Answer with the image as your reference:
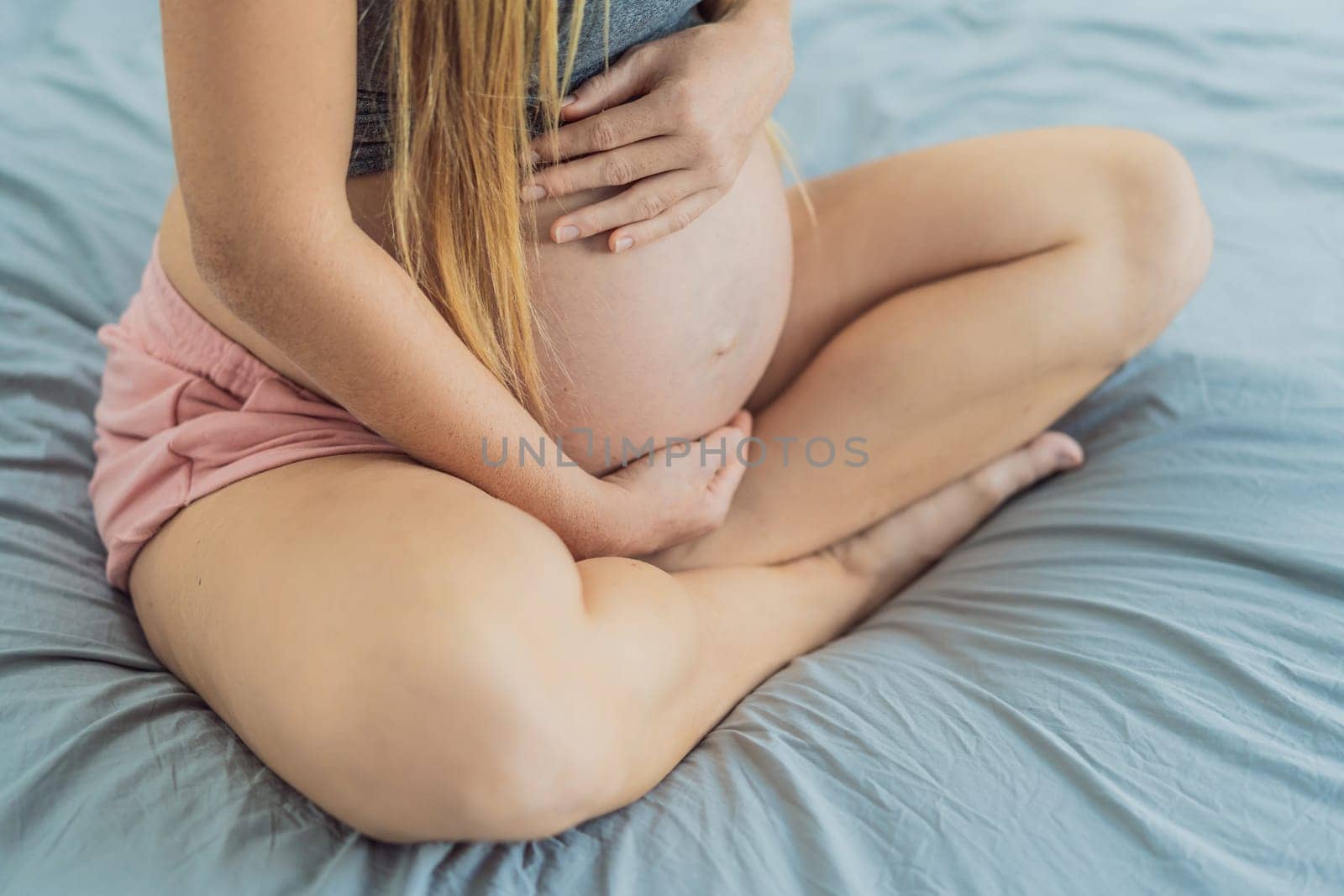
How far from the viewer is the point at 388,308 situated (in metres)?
0.58

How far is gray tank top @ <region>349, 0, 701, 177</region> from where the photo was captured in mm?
573

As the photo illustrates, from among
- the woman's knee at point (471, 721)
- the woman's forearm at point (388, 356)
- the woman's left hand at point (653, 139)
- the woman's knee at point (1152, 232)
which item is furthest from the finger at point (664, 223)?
the woman's knee at point (1152, 232)

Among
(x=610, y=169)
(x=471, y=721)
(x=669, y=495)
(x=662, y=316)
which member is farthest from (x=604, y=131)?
(x=471, y=721)

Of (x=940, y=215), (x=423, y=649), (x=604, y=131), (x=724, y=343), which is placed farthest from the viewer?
(x=940, y=215)

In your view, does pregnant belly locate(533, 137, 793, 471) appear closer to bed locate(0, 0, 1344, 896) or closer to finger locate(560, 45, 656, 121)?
finger locate(560, 45, 656, 121)

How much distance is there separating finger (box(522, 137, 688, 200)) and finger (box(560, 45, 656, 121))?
3 centimetres

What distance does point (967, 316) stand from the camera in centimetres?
83

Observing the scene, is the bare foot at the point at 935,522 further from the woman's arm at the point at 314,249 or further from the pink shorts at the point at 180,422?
the pink shorts at the point at 180,422

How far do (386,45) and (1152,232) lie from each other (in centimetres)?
58

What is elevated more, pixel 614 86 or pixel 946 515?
pixel 614 86

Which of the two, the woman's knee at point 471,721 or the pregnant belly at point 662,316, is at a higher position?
the pregnant belly at point 662,316

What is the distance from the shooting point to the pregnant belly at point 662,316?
2.22ft

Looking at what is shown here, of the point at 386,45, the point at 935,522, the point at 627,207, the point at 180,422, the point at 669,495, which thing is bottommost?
the point at 935,522

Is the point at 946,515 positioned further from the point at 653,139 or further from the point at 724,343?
the point at 653,139
